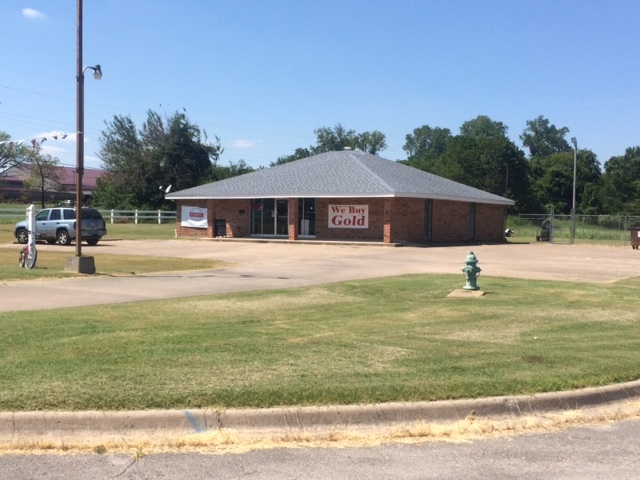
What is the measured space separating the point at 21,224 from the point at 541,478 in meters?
33.6

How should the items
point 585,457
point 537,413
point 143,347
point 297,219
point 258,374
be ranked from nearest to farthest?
point 585,457
point 537,413
point 258,374
point 143,347
point 297,219

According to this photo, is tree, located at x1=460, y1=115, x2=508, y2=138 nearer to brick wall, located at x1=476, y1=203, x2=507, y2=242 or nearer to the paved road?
brick wall, located at x1=476, y1=203, x2=507, y2=242

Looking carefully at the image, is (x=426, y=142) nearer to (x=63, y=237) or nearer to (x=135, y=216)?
(x=135, y=216)

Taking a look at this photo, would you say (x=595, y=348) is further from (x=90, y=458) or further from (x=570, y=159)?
(x=570, y=159)

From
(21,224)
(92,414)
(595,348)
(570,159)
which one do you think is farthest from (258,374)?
(570,159)

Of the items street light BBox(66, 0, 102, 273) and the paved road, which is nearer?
the paved road

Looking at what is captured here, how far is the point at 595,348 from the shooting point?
8398mm

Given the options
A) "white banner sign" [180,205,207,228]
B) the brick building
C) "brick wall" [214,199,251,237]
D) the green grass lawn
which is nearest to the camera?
the green grass lawn

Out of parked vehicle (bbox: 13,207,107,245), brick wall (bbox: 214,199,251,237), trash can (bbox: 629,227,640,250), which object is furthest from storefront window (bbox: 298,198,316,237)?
trash can (bbox: 629,227,640,250)

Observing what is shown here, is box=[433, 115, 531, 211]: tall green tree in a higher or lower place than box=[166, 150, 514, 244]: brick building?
higher

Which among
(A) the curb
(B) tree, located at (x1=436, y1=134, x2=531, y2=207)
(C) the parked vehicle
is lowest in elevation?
(A) the curb

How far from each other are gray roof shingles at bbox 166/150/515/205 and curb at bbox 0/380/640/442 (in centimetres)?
2832

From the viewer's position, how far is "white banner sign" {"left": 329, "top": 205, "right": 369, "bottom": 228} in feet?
121

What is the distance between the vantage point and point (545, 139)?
146375 millimetres
